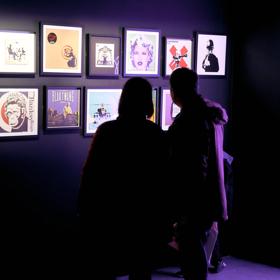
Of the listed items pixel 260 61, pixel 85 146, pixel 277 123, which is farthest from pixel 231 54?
pixel 85 146

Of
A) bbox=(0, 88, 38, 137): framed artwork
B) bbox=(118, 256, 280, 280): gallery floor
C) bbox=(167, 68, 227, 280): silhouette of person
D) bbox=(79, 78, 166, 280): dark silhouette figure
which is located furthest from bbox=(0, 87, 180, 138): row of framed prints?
bbox=(118, 256, 280, 280): gallery floor

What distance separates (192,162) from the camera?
3.27 meters

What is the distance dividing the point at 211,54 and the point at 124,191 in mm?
2355

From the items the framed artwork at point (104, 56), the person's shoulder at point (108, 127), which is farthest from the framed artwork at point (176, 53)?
the person's shoulder at point (108, 127)

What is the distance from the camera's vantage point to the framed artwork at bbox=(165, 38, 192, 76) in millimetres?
4527

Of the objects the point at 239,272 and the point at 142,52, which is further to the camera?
the point at 239,272

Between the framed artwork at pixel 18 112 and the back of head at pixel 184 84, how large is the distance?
105 cm

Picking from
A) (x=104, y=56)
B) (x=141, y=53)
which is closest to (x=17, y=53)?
(x=104, y=56)

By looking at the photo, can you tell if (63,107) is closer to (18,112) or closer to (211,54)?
(18,112)

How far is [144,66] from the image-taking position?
174 inches

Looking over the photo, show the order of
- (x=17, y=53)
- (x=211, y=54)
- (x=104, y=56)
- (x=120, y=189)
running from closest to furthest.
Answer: (x=120, y=189) → (x=17, y=53) → (x=104, y=56) → (x=211, y=54)

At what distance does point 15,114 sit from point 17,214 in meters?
0.69

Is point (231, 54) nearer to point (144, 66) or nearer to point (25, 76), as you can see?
point (144, 66)

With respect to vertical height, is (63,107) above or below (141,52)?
below
